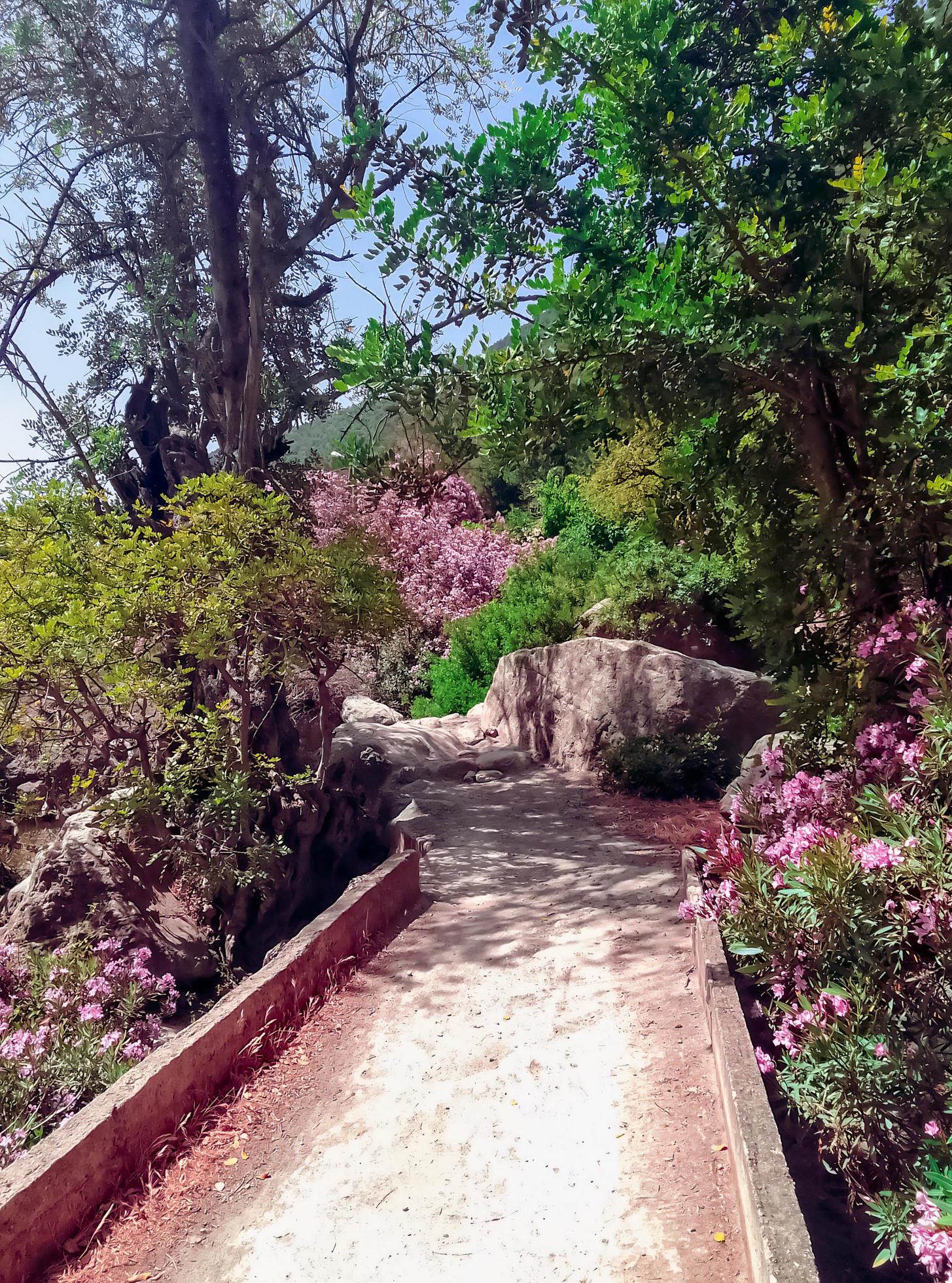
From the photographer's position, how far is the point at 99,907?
6.01 metres

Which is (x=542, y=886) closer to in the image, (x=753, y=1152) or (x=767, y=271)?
(x=753, y=1152)

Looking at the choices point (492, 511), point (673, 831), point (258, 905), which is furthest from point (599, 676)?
point (492, 511)

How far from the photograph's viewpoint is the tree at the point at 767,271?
312 cm

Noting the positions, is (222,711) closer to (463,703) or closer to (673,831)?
(673,831)

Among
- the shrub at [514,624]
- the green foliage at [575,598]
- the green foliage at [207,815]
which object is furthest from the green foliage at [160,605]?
the shrub at [514,624]

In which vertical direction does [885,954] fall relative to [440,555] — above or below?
below

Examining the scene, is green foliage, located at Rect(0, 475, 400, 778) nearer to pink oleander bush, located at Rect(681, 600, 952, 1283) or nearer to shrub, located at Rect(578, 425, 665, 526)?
pink oleander bush, located at Rect(681, 600, 952, 1283)

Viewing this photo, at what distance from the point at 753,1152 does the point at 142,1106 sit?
2.38 metres

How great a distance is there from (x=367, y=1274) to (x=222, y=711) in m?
4.16

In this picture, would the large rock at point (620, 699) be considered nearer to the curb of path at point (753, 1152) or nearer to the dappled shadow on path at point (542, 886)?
the dappled shadow on path at point (542, 886)

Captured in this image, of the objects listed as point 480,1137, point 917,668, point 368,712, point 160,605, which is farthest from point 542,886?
point 368,712

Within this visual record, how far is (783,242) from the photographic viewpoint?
129 inches

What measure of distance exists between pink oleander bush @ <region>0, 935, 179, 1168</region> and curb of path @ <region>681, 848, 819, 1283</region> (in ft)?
10.7

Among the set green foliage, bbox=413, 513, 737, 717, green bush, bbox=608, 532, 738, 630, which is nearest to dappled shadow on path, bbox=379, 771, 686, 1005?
green bush, bbox=608, 532, 738, 630
